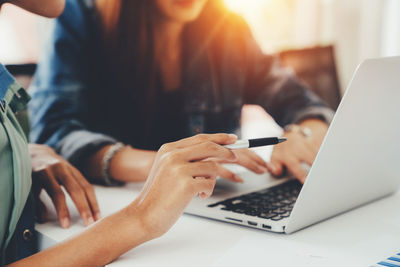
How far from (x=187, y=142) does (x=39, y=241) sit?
10.2 inches

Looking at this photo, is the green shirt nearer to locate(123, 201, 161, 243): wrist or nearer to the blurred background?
locate(123, 201, 161, 243): wrist

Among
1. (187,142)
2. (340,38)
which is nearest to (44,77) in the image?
(187,142)

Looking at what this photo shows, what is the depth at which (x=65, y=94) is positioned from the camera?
3.08ft

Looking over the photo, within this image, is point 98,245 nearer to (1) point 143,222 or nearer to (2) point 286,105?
(1) point 143,222

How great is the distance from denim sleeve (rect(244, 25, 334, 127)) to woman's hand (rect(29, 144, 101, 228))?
0.65 metres

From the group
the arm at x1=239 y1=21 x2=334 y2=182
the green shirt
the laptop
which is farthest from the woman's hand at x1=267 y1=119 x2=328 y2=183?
the green shirt

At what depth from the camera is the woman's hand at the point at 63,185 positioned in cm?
59

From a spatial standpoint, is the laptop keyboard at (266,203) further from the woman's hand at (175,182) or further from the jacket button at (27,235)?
the jacket button at (27,235)

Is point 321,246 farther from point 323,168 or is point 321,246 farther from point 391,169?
point 391,169

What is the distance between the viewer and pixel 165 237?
1.65ft

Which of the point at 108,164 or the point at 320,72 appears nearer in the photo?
the point at 108,164

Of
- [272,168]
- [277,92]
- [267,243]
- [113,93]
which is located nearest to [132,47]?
[113,93]

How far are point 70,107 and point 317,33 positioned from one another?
5.41ft

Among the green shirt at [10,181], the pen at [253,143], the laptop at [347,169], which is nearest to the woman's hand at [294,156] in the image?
the laptop at [347,169]
